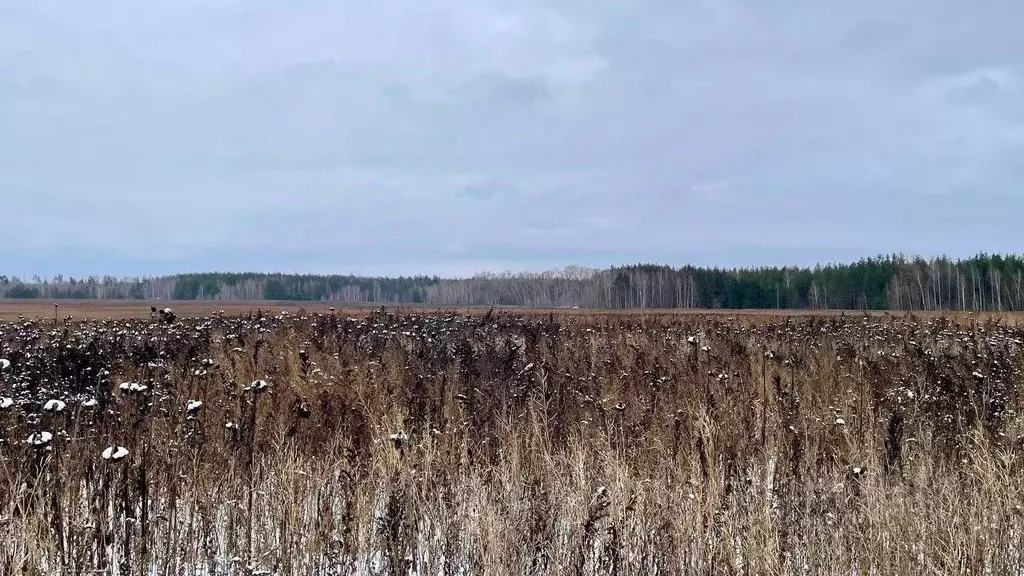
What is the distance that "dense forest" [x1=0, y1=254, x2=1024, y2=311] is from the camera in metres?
79.4

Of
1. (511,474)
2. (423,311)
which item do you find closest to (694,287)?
(423,311)

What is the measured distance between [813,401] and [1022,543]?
4.00 metres

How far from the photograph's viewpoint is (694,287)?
93.6 m

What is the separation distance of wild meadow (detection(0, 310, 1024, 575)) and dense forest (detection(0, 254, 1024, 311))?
71237mm

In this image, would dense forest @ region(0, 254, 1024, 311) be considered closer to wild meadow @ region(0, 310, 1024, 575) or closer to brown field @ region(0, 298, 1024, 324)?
brown field @ region(0, 298, 1024, 324)

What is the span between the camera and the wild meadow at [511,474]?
303cm

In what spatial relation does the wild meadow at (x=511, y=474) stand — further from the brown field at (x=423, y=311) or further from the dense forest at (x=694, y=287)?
the dense forest at (x=694, y=287)

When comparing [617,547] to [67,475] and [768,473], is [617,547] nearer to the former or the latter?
[768,473]

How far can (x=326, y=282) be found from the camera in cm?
15562

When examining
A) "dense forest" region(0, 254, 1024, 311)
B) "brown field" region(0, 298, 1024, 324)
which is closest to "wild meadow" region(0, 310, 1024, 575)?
"brown field" region(0, 298, 1024, 324)

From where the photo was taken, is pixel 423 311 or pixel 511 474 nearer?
pixel 511 474

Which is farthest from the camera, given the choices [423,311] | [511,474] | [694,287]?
[694,287]

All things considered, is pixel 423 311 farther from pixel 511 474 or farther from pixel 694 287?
pixel 694 287

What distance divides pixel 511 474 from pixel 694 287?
9399 centimetres
